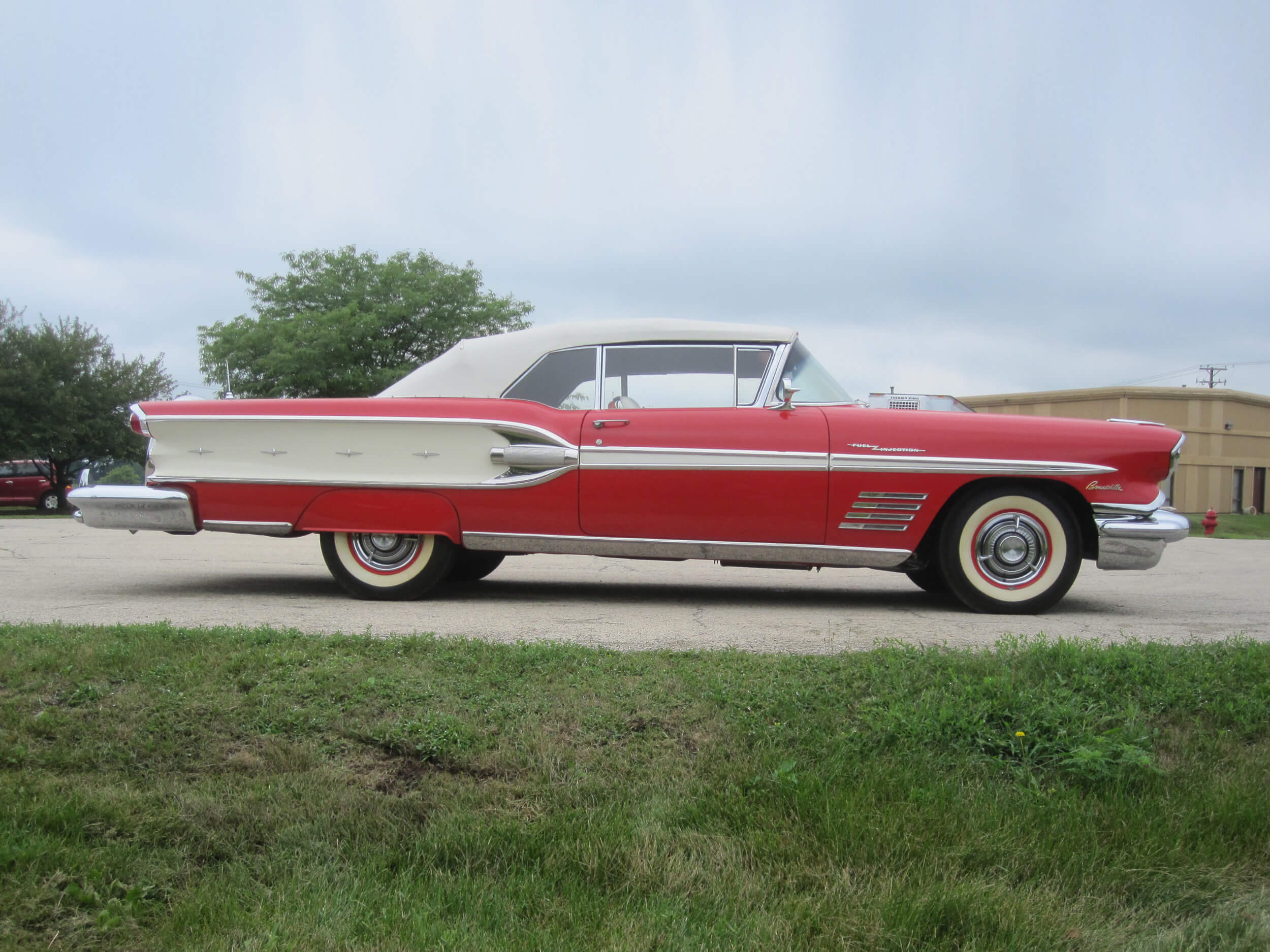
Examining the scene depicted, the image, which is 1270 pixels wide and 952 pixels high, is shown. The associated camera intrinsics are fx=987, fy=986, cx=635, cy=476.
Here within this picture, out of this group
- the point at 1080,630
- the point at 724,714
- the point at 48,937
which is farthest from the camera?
the point at 1080,630

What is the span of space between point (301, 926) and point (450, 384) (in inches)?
169

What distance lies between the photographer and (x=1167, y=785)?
10.3 feet

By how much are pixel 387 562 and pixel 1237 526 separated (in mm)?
31068

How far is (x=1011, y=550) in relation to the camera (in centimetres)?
583

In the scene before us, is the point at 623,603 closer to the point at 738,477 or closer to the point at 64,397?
the point at 738,477

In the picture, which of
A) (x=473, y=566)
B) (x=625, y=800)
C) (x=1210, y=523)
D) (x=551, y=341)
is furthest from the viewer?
(x=1210, y=523)

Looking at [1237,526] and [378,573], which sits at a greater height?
[378,573]

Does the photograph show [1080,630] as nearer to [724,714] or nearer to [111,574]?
[724,714]

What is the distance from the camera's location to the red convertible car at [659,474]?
573 cm

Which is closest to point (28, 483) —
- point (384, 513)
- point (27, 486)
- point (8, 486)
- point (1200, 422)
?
point (27, 486)

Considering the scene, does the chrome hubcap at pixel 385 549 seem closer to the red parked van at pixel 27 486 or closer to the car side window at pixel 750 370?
the car side window at pixel 750 370

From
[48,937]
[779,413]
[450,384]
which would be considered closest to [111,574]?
[450,384]

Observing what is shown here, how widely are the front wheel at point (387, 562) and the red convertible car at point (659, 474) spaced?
0.04 feet

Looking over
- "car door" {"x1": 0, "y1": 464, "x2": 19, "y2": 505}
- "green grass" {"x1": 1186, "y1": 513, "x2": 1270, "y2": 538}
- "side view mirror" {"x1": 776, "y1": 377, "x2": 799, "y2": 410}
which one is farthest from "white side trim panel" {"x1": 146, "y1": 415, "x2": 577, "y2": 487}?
"car door" {"x1": 0, "y1": 464, "x2": 19, "y2": 505}
